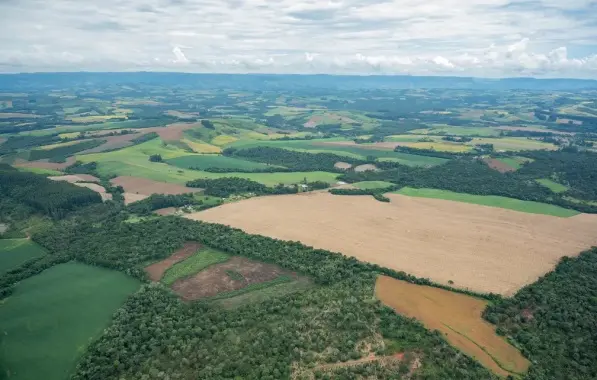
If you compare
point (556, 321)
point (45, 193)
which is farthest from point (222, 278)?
point (45, 193)

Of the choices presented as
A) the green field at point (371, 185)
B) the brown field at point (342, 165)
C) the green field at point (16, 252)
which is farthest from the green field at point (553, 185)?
the green field at point (16, 252)

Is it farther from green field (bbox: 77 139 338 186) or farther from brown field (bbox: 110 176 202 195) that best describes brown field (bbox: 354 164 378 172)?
brown field (bbox: 110 176 202 195)

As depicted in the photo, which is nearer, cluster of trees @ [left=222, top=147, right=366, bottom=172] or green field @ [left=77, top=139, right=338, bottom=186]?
green field @ [left=77, top=139, right=338, bottom=186]

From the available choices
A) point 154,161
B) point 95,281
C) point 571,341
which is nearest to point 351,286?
point 571,341

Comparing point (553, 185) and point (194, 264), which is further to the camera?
point (553, 185)

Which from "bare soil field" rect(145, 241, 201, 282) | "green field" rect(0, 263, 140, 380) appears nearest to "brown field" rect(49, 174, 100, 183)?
"green field" rect(0, 263, 140, 380)

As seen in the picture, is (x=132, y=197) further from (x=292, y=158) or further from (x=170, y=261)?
(x=292, y=158)
